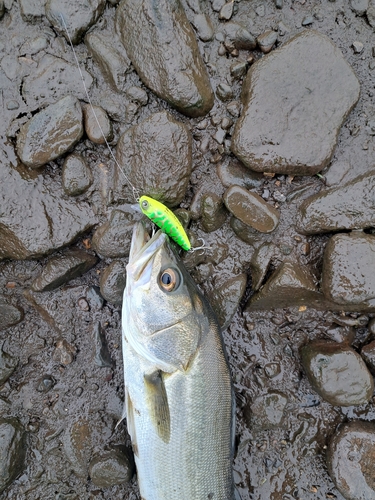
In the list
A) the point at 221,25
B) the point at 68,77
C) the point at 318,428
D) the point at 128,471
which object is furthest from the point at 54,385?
the point at 221,25

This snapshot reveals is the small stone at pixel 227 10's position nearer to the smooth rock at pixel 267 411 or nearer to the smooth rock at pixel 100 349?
the smooth rock at pixel 100 349

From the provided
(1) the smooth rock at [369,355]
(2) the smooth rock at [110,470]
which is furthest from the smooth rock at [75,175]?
(1) the smooth rock at [369,355]

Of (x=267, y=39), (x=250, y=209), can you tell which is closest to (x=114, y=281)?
(x=250, y=209)

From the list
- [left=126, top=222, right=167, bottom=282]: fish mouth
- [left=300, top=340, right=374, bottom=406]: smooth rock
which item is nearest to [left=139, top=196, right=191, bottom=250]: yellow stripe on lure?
[left=126, top=222, right=167, bottom=282]: fish mouth

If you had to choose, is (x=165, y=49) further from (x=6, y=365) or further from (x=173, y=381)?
(x=6, y=365)

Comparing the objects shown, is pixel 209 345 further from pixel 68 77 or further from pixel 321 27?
pixel 321 27

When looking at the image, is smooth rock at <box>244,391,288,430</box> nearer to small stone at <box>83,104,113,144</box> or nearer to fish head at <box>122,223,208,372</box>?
fish head at <box>122,223,208,372</box>
